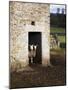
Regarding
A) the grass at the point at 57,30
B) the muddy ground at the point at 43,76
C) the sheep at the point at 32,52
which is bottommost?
the muddy ground at the point at 43,76

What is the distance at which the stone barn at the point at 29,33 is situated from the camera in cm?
238

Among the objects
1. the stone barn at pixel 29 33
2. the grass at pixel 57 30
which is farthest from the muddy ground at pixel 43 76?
the grass at pixel 57 30

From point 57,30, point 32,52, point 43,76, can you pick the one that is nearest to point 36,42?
point 32,52

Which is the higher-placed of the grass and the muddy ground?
the grass

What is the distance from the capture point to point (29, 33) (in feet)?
7.91

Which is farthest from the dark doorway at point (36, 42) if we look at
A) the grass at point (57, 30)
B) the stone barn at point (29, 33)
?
the grass at point (57, 30)

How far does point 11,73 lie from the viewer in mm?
2377

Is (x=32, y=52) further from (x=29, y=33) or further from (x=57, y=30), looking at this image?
(x=57, y=30)

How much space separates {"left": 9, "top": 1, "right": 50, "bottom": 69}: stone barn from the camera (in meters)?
2.38

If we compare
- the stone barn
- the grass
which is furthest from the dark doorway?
the grass

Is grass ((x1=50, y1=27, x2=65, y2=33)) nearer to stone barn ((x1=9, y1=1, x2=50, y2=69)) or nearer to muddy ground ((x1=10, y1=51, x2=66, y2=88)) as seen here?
stone barn ((x1=9, y1=1, x2=50, y2=69))

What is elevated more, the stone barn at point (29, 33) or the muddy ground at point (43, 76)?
the stone barn at point (29, 33)

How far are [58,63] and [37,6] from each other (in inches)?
24.9

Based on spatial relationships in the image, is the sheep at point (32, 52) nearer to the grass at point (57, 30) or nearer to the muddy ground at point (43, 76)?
the muddy ground at point (43, 76)
